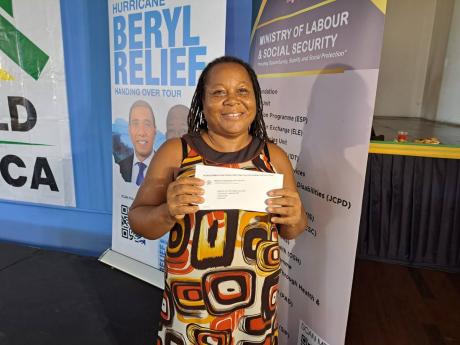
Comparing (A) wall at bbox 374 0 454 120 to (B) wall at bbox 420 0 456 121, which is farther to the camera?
(A) wall at bbox 374 0 454 120

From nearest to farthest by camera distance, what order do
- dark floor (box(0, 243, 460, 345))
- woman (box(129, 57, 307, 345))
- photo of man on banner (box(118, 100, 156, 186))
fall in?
woman (box(129, 57, 307, 345))
dark floor (box(0, 243, 460, 345))
photo of man on banner (box(118, 100, 156, 186))

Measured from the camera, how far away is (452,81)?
865 centimetres

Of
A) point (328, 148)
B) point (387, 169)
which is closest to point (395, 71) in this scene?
point (387, 169)

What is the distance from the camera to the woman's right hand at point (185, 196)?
36.9 inches

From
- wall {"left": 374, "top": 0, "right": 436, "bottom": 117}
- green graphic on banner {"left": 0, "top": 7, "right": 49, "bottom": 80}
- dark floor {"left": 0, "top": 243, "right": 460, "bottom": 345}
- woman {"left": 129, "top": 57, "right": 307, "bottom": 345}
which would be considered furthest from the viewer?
wall {"left": 374, "top": 0, "right": 436, "bottom": 117}

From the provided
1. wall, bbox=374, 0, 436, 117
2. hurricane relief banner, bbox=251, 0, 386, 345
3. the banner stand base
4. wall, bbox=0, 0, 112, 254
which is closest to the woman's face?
hurricane relief banner, bbox=251, 0, 386, 345

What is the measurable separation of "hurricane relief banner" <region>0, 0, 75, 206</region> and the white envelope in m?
2.35

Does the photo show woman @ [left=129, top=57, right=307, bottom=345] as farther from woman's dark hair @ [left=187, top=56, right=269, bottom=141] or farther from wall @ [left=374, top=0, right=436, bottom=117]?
wall @ [left=374, top=0, right=436, bottom=117]

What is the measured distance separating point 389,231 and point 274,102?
2.06m

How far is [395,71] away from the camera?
39.1 feet

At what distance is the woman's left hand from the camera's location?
99 centimetres

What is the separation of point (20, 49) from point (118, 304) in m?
2.13

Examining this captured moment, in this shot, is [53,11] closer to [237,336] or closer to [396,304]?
[237,336]

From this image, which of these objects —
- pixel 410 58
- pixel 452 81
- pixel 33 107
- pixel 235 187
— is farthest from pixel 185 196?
pixel 410 58
